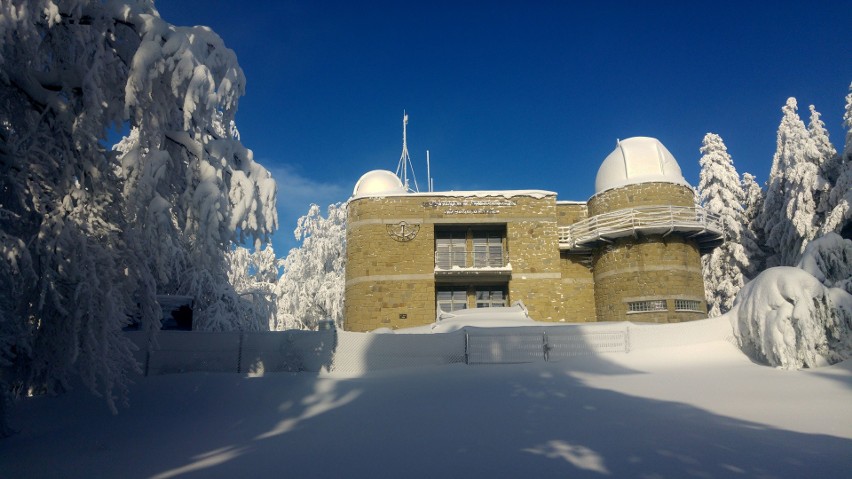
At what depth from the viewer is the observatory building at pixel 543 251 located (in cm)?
2359

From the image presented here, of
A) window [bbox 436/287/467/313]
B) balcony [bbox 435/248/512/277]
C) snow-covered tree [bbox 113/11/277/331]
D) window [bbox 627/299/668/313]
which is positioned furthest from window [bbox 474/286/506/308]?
snow-covered tree [bbox 113/11/277/331]

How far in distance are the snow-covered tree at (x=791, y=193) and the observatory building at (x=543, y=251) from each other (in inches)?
251

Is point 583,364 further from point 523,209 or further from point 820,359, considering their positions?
point 523,209

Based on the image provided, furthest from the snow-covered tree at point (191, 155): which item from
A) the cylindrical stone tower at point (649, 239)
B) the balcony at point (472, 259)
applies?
the cylindrical stone tower at point (649, 239)

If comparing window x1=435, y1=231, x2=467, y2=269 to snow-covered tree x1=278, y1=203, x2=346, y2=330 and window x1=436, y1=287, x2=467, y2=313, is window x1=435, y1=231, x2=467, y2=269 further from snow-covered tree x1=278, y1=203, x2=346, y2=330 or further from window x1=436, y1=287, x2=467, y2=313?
snow-covered tree x1=278, y1=203, x2=346, y2=330

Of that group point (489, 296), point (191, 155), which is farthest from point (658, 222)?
point (191, 155)

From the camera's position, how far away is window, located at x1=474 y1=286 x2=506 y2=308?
26.9 metres

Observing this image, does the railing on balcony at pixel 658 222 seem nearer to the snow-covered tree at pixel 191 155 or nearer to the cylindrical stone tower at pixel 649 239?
the cylindrical stone tower at pixel 649 239

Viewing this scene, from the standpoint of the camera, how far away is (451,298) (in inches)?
1062

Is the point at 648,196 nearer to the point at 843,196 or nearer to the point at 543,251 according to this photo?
the point at 543,251

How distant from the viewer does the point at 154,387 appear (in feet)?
40.1

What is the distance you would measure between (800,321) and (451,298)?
17438 mm

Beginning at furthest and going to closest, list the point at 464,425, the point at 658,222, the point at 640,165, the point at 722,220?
the point at 722,220 → the point at 640,165 → the point at 658,222 → the point at 464,425

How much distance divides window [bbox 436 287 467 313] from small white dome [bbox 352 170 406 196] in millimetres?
5651
